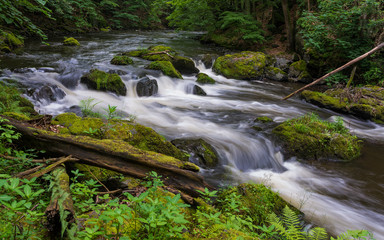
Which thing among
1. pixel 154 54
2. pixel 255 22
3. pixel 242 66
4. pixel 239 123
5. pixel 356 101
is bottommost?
pixel 239 123

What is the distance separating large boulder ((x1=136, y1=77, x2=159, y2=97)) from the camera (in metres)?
9.33

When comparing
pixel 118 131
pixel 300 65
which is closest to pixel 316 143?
pixel 118 131

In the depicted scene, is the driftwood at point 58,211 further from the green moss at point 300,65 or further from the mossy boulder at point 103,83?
the green moss at point 300,65

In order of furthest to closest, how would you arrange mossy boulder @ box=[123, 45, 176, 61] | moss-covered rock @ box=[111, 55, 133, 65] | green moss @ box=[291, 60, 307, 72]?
green moss @ box=[291, 60, 307, 72]
mossy boulder @ box=[123, 45, 176, 61]
moss-covered rock @ box=[111, 55, 133, 65]

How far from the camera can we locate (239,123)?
767 centimetres

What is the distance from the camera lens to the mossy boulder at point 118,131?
3.88 metres

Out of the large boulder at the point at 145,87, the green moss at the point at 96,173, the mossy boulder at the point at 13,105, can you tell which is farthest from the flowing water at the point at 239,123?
the green moss at the point at 96,173

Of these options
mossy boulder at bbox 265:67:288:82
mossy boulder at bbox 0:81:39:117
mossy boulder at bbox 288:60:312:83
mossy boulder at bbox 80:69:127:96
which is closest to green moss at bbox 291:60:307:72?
mossy boulder at bbox 288:60:312:83

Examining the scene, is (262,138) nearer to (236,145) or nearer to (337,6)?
(236,145)

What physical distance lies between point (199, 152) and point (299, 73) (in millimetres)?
10449

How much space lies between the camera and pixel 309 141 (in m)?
6.01

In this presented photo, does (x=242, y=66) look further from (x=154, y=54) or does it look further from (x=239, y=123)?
(x=239, y=123)

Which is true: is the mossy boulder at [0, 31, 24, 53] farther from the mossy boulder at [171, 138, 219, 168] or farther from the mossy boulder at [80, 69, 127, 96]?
the mossy boulder at [171, 138, 219, 168]

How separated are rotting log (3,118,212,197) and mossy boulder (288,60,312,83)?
1197 centimetres
